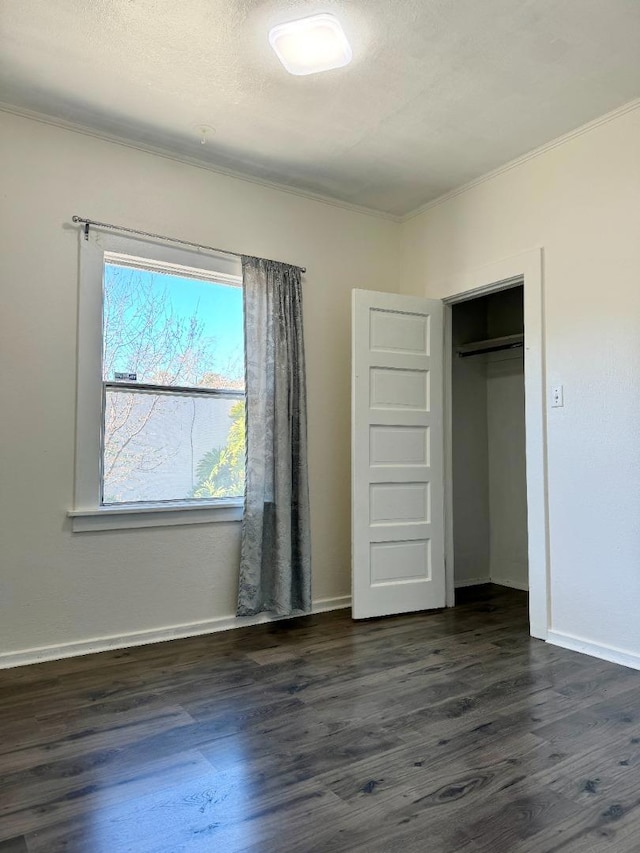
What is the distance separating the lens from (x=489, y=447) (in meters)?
4.82

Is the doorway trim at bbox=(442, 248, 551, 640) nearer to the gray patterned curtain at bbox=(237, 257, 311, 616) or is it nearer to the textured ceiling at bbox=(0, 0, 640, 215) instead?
the textured ceiling at bbox=(0, 0, 640, 215)

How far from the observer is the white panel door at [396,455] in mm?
3682

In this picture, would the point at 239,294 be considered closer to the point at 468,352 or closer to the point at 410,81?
the point at 410,81

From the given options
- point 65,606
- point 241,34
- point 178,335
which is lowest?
point 65,606

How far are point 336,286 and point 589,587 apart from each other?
243 centimetres

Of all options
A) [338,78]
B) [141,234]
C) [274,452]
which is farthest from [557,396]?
[141,234]

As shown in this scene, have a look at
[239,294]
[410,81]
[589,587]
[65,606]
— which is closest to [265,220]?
[239,294]

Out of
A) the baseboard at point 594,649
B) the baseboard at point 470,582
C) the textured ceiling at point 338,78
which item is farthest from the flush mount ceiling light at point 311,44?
the baseboard at point 470,582

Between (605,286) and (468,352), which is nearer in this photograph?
(605,286)

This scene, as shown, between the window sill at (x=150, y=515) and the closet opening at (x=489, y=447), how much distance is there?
76.5 inches

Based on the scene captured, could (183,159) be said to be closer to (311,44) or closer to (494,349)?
(311,44)

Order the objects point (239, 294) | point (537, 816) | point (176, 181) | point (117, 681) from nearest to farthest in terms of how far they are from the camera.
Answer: point (537, 816), point (117, 681), point (176, 181), point (239, 294)

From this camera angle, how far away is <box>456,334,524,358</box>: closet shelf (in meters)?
4.32

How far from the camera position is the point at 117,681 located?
2.67 metres
